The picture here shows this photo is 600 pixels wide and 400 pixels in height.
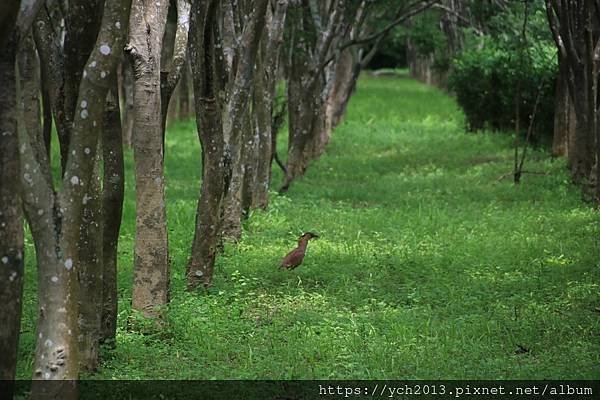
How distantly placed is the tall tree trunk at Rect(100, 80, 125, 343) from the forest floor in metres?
0.27

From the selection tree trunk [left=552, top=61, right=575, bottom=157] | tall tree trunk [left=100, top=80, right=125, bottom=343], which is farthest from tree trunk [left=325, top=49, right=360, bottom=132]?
tall tree trunk [left=100, top=80, right=125, bottom=343]

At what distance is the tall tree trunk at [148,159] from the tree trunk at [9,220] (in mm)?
2743

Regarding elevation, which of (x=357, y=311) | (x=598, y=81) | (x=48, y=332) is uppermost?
(x=598, y=81)

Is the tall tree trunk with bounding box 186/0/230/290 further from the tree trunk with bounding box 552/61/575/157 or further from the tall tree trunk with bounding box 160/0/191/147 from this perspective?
the tree trunk with bounding box 552/61/575/157

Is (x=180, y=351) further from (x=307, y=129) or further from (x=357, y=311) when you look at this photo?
(x=307, y=129)

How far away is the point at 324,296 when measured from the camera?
9.73 metres

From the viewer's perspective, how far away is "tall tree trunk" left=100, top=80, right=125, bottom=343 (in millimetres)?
7438

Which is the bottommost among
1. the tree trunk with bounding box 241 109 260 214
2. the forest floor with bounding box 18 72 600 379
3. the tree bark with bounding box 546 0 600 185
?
the forest floor with bounding box 18 72 600 379

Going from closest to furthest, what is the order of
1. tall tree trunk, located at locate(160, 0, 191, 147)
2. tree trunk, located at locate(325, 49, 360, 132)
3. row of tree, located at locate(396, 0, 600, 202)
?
tall tree trunk, located at locate(160, 0, 191, 147)
row of tree, located at locate(396, 0, 600, 202)
tree trunk, located at locate(325, 49, 360, 132)

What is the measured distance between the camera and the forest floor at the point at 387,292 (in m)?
7.40

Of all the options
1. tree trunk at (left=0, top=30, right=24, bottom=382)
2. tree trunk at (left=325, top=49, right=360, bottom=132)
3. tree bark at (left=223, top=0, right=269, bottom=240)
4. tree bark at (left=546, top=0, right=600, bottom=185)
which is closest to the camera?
tree trunk at (left=0, top=30, right=24, bottom=382)

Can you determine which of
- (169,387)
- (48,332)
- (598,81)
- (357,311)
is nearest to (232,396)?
(169,387)

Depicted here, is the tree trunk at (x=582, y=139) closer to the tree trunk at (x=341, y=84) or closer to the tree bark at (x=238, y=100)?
the tree bark at (x=238, y=100)

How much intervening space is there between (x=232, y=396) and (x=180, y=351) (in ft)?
4.19
